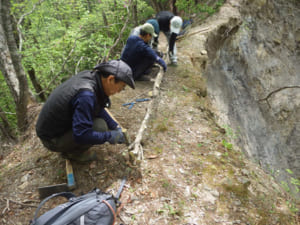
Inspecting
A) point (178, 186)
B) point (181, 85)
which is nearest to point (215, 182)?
point (178, 186)

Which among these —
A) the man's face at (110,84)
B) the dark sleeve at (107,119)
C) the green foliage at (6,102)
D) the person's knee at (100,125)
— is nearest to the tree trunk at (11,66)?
the dark sleeve at (107,119)

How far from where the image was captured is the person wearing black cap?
2.33m

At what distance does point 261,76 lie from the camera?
1029cm

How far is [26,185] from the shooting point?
292cm

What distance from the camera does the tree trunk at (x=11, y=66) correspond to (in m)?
3.96

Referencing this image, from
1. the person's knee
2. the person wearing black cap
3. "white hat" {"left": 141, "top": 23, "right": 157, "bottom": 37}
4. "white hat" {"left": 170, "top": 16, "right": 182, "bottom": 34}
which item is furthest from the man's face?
"white hat" {"left": 170, "top": 16, "right": 182, "bottom": 34}

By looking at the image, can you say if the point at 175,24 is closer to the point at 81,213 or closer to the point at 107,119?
the point at 107,119

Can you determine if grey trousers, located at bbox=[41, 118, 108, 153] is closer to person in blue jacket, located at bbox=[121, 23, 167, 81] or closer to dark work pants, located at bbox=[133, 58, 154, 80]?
person in blue jacket, located at bbox=[121, 23, 167, 81]

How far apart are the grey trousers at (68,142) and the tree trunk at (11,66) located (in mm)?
2364

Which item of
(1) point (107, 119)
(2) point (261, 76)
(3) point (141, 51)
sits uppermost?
(3) point (141, 51)

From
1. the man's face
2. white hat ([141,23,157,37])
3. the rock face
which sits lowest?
the rock face

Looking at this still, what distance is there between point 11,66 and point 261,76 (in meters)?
11.3

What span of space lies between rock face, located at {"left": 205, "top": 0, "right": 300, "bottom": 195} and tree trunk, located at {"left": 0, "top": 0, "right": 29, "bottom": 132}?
22.0 feet

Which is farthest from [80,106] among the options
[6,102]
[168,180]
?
[6,102]
